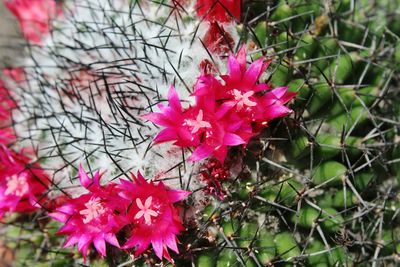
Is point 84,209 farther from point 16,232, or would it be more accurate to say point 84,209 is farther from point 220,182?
point 16,232

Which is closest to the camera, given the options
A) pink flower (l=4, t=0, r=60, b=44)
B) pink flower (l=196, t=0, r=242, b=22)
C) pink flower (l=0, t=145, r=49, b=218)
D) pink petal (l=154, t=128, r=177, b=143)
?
pink petal (l=154, t=128, r=177, b=143)

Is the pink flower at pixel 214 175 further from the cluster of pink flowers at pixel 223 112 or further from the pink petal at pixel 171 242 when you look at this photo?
the pink petal at pixel 171 242

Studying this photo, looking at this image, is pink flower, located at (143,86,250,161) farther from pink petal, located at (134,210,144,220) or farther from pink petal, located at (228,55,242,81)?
pink petal, located at (134,210,144,220)

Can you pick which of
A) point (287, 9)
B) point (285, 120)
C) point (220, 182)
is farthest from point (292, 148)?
point (287, 9)

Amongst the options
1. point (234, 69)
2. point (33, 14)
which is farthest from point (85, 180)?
point (33, 14)

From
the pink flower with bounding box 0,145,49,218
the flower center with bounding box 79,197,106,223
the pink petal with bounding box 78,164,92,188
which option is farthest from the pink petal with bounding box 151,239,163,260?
the pink flower with bounding box 0,145,49,218

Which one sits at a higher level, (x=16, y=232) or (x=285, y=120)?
(x=285, y=120)

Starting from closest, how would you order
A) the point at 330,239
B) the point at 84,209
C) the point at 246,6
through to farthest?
the point at 84,209 < the point at 330,239 < the point at 246,6
